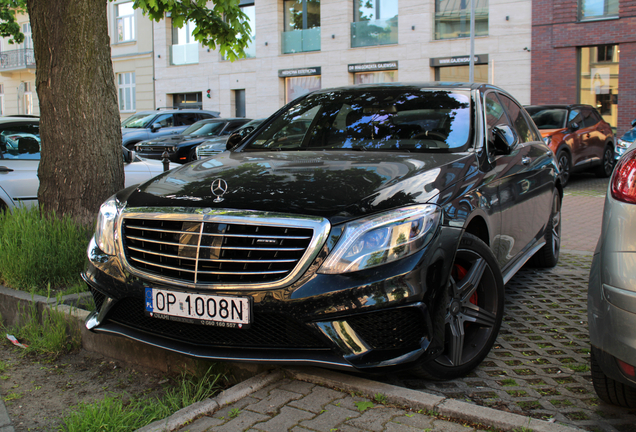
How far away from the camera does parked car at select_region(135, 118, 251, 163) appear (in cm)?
1630

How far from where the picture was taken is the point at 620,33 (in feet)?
71.3

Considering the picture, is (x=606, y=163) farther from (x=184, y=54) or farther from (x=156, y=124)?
(x=184, y=54)

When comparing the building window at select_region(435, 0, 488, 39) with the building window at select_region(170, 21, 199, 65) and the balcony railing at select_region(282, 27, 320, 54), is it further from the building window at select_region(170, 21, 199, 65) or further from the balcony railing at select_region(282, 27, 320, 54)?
the building window at select_region(170, 21, 199, 65)

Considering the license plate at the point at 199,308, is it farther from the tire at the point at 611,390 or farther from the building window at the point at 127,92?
the building window at the point at 127,92

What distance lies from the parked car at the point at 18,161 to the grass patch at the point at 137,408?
4220 millimetres

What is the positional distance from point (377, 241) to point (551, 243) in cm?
344

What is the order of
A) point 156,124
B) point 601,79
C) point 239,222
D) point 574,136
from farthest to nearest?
point 601,79 → point 156,124 → point 574,136 → point 239,222

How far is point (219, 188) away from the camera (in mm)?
3197

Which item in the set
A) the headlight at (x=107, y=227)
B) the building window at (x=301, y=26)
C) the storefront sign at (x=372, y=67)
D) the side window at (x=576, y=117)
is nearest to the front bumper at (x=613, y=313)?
→ the headlight at (x=107, y=227)

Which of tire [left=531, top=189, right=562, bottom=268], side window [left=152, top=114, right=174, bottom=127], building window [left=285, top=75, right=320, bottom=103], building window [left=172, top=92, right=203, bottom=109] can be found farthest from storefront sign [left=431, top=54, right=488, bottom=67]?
tire [left=531, top=189, right=562, bottom=268]

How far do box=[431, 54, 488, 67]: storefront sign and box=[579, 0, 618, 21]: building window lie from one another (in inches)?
143

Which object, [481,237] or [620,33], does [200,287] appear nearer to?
[481,237]

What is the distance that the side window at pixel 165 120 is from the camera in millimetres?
19234

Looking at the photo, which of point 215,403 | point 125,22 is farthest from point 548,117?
point 125,22
